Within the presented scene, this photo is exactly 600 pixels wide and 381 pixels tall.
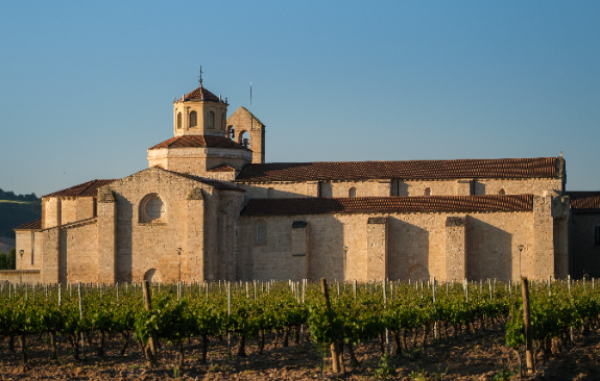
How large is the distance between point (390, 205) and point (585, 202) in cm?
1289

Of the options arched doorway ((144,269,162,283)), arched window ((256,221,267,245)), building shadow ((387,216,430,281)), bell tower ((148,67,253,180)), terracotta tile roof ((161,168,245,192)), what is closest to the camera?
building shadow ((387,216,430,281))

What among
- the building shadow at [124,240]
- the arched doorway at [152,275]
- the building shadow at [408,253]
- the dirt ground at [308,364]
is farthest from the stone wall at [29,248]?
the dirt ground at [308,364]

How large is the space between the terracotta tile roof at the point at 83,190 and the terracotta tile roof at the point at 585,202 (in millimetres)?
27926

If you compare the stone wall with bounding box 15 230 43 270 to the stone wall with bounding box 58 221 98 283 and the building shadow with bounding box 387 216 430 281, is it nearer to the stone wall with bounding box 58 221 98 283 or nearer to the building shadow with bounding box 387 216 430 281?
the stone wall with bounding box 58 221 98 283

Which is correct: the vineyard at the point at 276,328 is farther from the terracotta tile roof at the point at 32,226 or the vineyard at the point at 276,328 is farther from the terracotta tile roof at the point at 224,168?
the terracotta tile roof at the point at 32,226

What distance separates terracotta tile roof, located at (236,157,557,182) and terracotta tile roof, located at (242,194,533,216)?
7.97 feet

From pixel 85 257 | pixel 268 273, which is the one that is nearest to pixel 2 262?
pixel 85 257

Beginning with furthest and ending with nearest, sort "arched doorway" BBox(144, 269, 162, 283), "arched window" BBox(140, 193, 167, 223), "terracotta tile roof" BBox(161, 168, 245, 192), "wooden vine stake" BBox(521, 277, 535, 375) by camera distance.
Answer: "terracotta tile roof" BBox(161, 168, 245, 192) → "arched window" BBox(140, 193, 167, 223) → "arched doorway" BBox(144, 269, 162, 283) → "wooden vine stake" BBox(521, 277, 535, 375)

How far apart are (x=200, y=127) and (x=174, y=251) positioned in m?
9.89

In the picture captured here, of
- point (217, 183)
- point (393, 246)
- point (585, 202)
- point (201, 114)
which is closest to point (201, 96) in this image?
point (201, 114)

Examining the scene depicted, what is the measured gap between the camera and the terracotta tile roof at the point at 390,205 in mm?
43625

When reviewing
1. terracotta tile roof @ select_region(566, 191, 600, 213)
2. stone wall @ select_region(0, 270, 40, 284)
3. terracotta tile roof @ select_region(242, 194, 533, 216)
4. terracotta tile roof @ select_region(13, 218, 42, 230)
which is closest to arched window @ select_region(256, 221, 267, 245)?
terracotta tile roof @ select_region(242, 194, 533, 216)

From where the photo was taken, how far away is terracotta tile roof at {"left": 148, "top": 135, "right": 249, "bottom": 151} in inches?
1969

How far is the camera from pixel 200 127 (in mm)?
51188
